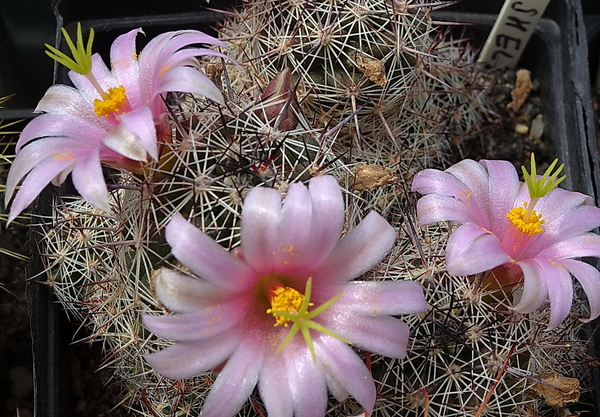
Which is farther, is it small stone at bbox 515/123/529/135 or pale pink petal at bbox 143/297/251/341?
small stone at bbox 515/123/529/135

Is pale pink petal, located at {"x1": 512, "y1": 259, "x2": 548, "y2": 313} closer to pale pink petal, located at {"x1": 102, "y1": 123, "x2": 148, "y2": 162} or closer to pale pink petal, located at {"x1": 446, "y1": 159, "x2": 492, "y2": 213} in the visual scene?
pale pink petal, located at {"x1": 446, "y1": 159, "x2": 492, "y2": 213}

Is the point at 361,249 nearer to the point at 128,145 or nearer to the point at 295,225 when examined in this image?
the point at 295,225

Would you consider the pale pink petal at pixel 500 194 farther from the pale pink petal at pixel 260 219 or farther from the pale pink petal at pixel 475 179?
the pale pink petal at pixel 260 219

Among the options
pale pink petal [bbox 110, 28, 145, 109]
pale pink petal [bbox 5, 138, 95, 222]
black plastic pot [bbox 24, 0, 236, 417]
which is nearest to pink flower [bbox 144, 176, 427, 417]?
pale pink petal [bbox 5, 138, 95, 222]

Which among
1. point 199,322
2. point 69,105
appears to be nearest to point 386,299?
point 199,322

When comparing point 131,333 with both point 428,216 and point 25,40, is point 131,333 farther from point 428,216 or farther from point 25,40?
point 25,40

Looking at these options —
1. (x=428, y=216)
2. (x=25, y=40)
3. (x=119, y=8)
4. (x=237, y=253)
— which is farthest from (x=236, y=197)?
(x=25, y=40)
